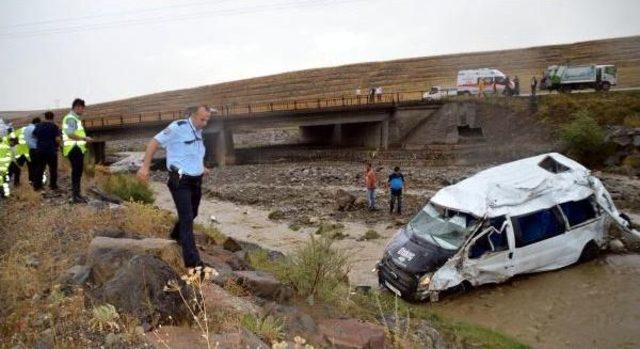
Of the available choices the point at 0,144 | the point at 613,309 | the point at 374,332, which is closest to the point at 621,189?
the point at 613,309

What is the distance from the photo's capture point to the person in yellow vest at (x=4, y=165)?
9.72 metres

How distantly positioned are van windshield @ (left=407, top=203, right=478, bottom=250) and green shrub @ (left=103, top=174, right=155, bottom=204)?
8007mm

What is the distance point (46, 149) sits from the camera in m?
10.1

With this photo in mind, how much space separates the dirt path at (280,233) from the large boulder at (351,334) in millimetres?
6154

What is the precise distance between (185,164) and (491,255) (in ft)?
22.1

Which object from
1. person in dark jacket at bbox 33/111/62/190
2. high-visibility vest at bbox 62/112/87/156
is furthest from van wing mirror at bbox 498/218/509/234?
person in dark jacket at bbox 33/111/62/190

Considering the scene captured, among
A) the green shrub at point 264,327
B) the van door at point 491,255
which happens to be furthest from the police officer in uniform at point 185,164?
the van door at point 491,255

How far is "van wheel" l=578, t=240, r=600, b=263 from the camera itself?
1145cm

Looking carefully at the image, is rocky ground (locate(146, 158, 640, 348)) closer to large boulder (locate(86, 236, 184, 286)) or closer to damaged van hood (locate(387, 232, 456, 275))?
damaged van hood (locate(387, 232, 456, 275))

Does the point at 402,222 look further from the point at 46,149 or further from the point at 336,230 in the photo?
the point at 46,149

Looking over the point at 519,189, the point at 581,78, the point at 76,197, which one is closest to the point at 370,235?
the point at 519,189

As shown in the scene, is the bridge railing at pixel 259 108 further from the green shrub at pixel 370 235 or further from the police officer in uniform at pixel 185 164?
the police officer in uniform at pixel 185 164

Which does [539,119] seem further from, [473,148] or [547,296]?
[547,296]

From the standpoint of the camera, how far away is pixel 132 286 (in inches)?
172
